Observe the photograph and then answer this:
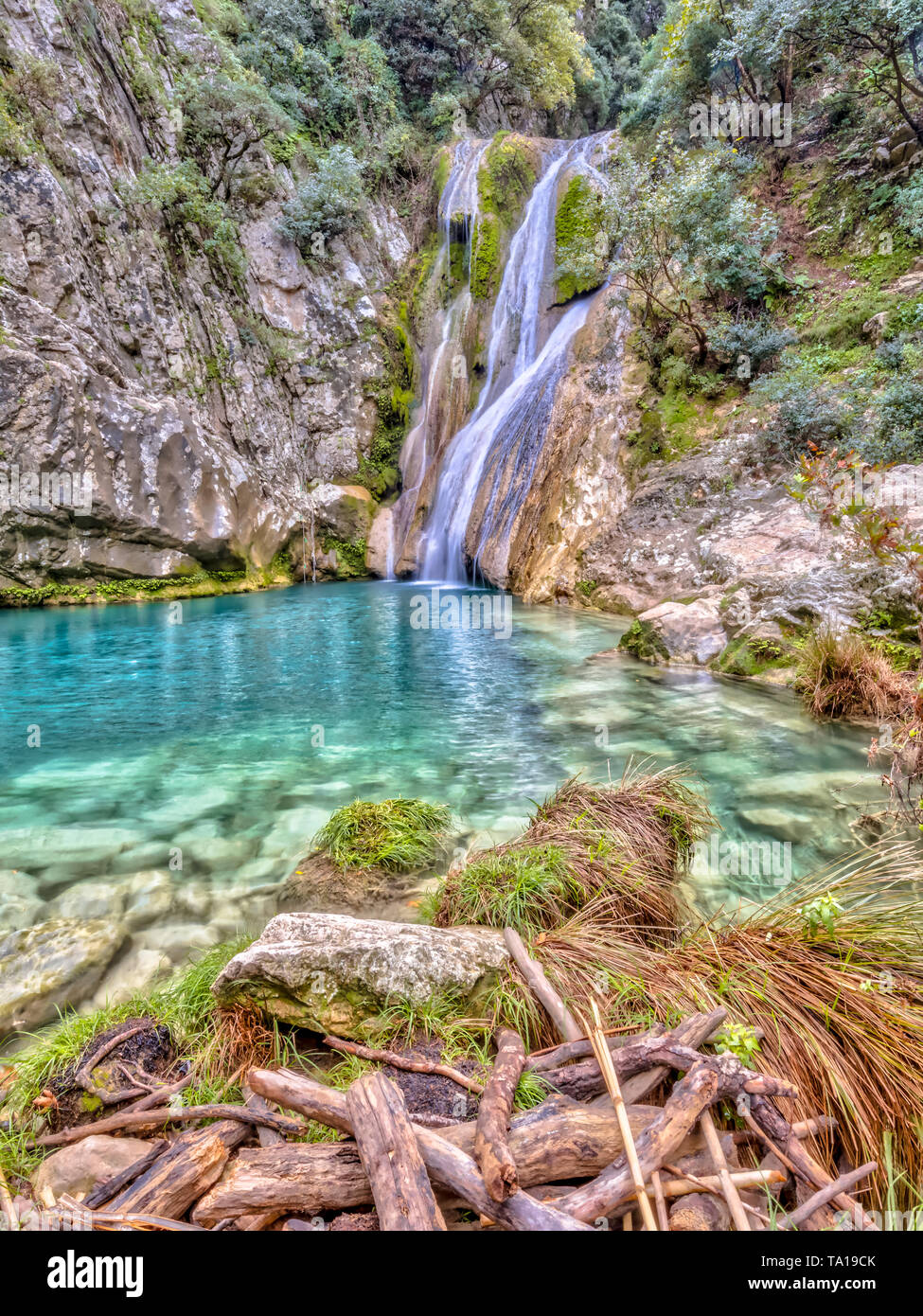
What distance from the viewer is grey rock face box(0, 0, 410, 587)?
13203 millimetres

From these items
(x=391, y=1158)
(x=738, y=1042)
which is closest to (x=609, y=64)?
(x=738, y=1042)

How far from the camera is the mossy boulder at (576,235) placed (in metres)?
14.8

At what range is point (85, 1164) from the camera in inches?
61.7

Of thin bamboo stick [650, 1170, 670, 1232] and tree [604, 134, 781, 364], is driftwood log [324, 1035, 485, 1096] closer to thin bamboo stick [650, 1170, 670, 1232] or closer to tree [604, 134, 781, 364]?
thin bamboo stick [650, 1170, 670, 1232]

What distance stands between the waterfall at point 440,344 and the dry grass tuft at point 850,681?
14968mm

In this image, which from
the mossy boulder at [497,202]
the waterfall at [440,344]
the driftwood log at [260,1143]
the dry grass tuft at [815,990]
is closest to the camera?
the driftwood log at [260,1143]

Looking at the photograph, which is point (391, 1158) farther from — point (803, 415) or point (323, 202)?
point (323, 202)

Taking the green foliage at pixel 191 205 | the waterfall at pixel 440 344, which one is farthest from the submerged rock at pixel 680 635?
the green foliage at pixel 191 205

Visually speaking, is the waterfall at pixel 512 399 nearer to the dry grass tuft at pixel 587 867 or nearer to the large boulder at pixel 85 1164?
the dry grass tuft at pixel 587 867

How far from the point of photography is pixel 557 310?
57.7 feet

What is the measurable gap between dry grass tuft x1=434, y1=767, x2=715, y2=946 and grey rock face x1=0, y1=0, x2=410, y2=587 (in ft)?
47.9

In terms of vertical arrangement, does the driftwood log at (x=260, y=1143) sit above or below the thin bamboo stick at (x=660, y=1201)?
below

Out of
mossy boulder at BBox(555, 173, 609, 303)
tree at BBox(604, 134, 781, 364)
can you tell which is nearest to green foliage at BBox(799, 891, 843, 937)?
tree at BBox(604, 134, 781, 364)

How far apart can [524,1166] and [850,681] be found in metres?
5.89
